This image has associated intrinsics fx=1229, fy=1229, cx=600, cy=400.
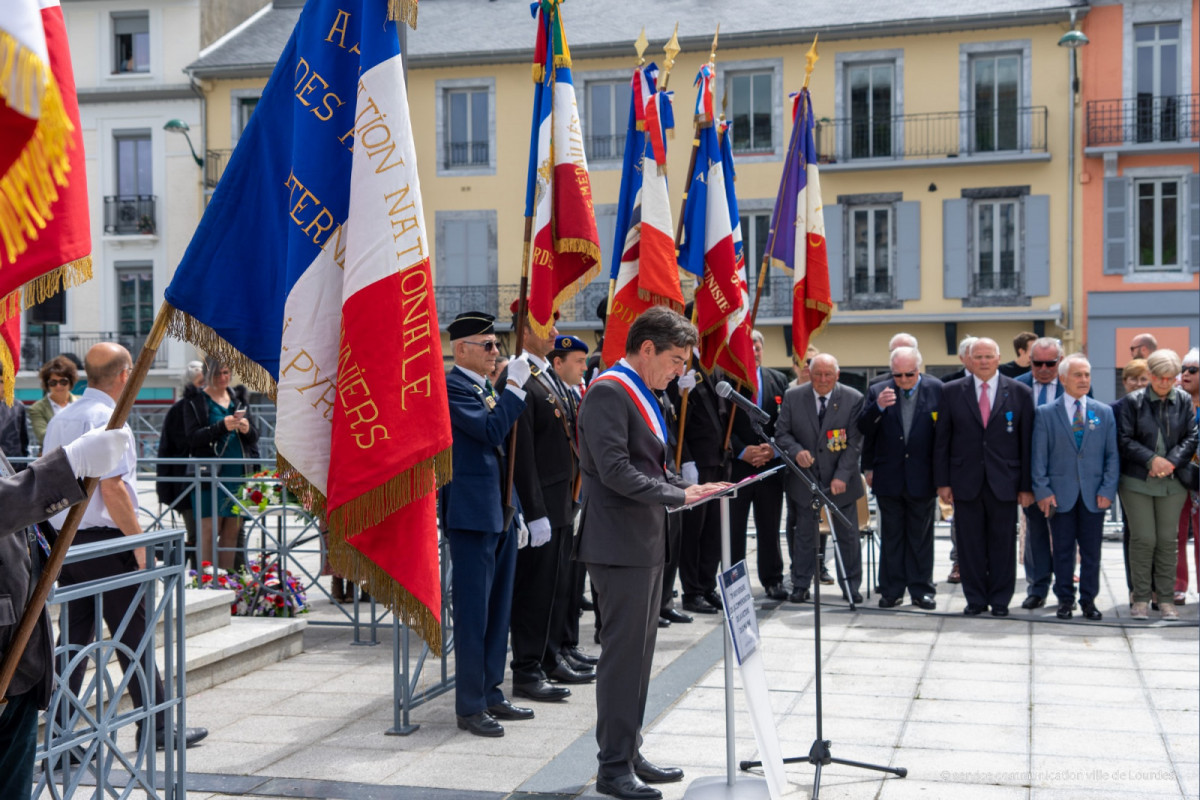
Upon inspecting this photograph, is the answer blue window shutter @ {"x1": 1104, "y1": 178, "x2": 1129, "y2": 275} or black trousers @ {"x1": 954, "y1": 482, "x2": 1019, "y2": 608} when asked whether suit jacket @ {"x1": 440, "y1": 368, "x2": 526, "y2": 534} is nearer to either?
black trousers @ {"x1": 954, "y1": 482, "x2": 1019, "y2": 608}

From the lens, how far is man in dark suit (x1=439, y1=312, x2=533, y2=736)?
6066 mm

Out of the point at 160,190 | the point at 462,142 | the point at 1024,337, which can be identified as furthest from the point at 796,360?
the point at 160,190

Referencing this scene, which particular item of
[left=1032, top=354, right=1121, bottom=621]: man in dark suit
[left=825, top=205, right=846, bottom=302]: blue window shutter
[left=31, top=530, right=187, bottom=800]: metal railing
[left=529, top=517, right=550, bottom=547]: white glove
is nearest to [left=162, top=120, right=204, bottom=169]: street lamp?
Result: [left=825, top=205, right=846, bottom=302]: blue window shutter

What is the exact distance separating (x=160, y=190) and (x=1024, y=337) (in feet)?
90.2

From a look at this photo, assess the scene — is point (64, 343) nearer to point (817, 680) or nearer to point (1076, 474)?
point (1076, 474)

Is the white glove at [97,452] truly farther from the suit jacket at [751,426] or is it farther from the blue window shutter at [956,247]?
the blue window shutter at [956,247]

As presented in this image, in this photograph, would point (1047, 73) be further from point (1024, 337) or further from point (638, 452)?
point (638, 452)

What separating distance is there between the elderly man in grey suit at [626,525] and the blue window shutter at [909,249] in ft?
78.9

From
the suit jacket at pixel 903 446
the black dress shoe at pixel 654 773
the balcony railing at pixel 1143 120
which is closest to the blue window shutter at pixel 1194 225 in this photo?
the balcony railing at pixel 1143 120

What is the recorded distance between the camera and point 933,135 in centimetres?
2812

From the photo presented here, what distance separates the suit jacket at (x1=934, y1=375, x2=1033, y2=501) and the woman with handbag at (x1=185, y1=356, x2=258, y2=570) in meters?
5.33

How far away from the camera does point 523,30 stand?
3086cm

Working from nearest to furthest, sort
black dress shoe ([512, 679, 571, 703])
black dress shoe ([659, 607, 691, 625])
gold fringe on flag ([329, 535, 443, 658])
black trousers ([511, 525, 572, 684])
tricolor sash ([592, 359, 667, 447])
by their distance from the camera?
gold fringe on flag ([329, 535, 443, 658]) < tricolor sash ([592, 359, 667, 447]) < black dress shoe ([512, 679, 571, 703]) < black trousers ([511, 525, 572, 684]) < black dress shoe ([659, 607, 691, 625])

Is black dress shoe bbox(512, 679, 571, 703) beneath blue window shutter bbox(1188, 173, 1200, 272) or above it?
beneath
